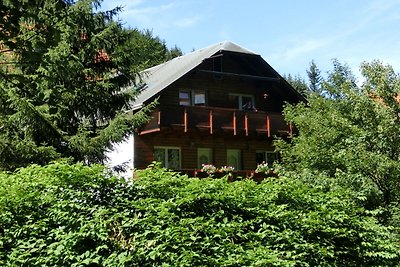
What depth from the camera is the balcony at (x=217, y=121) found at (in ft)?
71.4

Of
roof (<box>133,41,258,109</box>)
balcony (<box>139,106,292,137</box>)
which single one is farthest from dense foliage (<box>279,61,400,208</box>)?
roof (<box>133,41,258,109</box>)

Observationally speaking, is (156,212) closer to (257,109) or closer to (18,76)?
(18,76)

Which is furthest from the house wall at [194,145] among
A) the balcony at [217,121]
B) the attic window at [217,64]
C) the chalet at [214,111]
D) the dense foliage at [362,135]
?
the dense foliage at [362,135]

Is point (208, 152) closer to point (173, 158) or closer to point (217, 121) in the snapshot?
point (173, 158)

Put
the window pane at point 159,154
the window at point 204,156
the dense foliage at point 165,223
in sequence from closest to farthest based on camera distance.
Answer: the dense foliage at point 165,223
the window pane at point 159,154
the window at point 204,156

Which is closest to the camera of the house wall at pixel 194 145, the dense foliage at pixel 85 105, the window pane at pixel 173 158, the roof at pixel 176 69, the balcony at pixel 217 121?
the dense foliage at pixel 85 105

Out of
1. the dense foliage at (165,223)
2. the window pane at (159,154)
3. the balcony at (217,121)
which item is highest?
the balcony at (217,121)

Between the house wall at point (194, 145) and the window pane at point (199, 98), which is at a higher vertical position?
the window pane at point (199, 98)

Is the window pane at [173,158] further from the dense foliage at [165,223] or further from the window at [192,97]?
the dense foliage at [165,223]

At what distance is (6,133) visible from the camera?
13398 millimetres

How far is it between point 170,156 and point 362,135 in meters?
13.4

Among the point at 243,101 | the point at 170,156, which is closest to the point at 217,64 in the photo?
the point at 243,101

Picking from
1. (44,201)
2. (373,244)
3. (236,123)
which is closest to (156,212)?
(44,201)

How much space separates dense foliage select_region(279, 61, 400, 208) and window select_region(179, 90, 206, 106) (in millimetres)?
11335
